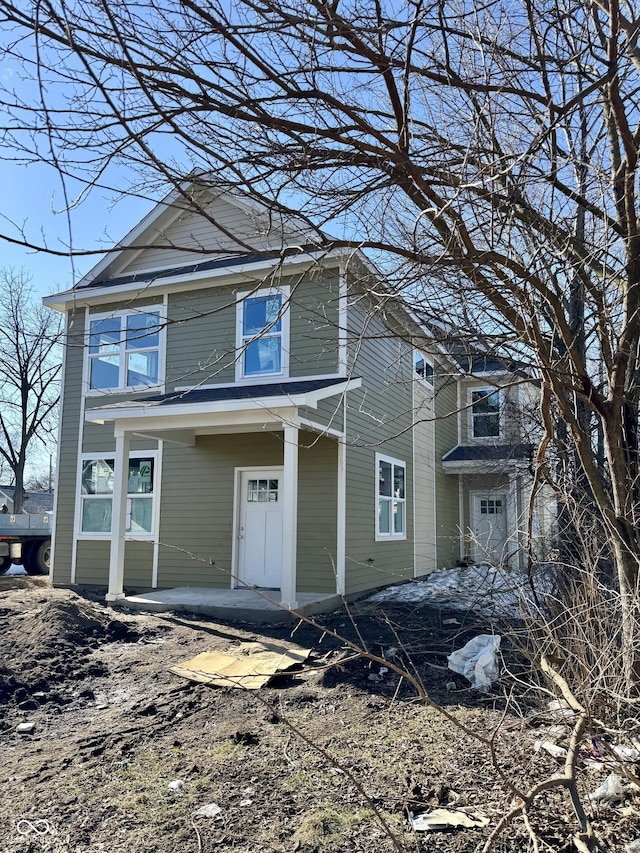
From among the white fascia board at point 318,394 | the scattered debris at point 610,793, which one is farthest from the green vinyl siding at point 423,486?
the scattered debris at point 610,793

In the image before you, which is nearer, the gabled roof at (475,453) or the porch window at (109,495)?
the porch window at (109,495)

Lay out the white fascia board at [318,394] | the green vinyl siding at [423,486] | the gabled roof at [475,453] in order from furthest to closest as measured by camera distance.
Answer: the green vinyl siding at [423,486]
the gabled roof at [475,453]
the white fascia board at [318,394]

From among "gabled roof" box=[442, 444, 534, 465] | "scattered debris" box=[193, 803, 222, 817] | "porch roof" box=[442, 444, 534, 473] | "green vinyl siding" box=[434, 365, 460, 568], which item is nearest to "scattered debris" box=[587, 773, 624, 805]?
"scattered debris" box=[193, 803, 222, 817]

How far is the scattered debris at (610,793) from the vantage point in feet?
10.2

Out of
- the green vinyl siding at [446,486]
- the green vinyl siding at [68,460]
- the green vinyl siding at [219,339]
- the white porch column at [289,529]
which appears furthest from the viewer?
the green vinyl siding at [446,486]

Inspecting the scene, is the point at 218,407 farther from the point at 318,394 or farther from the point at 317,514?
the point at 317,514

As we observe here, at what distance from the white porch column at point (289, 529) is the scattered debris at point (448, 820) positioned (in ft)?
18.9

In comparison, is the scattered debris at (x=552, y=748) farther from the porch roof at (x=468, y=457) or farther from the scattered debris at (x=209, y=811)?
the porch roof at (x=468, y=457)

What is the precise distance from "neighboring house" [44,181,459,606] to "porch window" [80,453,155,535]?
28 mm

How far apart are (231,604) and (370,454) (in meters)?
4.06

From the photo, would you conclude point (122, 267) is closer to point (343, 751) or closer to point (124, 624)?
point (124, 624)

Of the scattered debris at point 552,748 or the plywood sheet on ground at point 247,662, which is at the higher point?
the scattered debris at point 552,748

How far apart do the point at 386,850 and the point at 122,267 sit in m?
12.9

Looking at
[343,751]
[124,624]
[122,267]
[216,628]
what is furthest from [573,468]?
[122,267]
